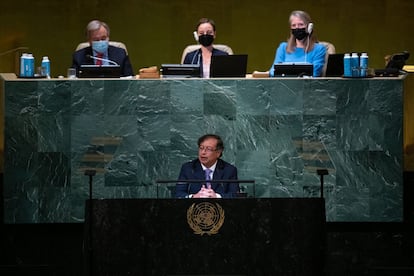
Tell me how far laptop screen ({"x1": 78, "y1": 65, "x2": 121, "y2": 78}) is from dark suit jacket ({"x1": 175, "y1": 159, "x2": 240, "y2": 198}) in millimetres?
1290

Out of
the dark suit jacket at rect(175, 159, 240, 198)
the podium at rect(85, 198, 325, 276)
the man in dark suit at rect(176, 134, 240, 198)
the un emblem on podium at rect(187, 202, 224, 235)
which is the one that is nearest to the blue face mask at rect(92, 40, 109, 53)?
the man in dark suit at rect(176, 134, 240, 198)

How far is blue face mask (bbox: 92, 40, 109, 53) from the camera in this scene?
29.1 feet

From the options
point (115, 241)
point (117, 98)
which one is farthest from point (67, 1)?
point (115, 241)

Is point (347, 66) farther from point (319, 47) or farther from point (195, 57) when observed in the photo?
point (195, 57)

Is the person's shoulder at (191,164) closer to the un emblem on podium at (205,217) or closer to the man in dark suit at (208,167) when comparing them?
the man in dark suit at (208,167)

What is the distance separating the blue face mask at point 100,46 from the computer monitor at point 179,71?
3.12 ft

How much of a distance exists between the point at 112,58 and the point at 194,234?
3.18 meters

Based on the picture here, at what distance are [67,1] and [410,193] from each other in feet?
17.7

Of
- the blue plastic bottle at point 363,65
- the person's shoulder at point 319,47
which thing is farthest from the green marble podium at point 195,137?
the person's shoulder at point 319,47

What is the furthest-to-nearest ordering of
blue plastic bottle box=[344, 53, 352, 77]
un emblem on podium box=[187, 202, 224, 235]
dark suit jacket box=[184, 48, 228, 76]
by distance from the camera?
dark suit jacket box=[184, 48, 228, 76], blue plastic bottle box=[344, 53, 352, 77], un emblem on podium box=[187, 202, 224, 235]

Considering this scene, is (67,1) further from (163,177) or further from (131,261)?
(131,261)

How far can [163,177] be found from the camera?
8039 mm

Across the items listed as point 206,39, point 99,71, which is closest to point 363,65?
point 206,39

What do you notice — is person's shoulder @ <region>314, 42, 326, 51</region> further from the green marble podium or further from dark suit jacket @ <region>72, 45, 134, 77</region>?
dark suit jacket @ <region>72, 45, 134, 77</region>
